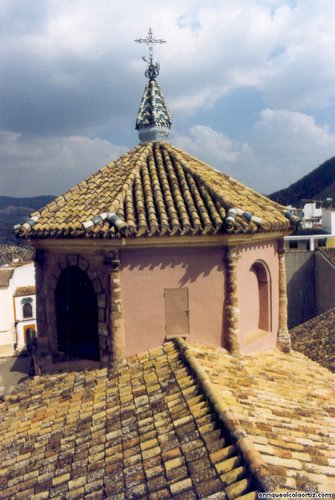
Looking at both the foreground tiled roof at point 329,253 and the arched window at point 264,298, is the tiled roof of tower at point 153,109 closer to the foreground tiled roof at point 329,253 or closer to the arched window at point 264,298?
the arched window at point 264,298

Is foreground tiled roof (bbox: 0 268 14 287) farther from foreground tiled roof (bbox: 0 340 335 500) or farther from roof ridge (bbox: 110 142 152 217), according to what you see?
foreground tiled roof (bbox: 0 340 335 500)

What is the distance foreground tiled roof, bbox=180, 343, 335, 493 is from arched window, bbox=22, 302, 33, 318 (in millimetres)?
25756

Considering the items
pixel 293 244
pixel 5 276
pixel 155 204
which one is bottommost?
pixel 5 276

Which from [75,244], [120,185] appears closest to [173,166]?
[120,185]

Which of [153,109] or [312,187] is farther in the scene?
[312,187]

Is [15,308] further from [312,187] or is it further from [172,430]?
[312,187]

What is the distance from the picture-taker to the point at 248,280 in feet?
31.6

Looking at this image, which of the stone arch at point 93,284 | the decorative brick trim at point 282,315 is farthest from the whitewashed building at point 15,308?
the decorative brick trim at point 282,315

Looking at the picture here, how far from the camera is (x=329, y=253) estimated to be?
28.4 metres

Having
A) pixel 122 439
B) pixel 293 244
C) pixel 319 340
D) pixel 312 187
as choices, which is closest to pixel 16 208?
pixel 312 187

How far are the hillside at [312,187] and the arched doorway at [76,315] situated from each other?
61.9 meters

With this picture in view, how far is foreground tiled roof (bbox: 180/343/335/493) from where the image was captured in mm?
4859

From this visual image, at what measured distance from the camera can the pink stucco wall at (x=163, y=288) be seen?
8.43 metres

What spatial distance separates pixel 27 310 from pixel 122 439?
92.5ft
